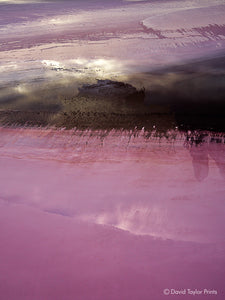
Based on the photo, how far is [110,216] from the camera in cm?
121

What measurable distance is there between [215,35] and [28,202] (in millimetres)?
3099

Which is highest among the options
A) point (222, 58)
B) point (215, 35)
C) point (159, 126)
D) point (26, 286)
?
point (215, 35)

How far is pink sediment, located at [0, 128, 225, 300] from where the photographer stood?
0.96 meters

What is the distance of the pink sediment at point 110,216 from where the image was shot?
3.16 feet

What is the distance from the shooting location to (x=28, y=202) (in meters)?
1.31

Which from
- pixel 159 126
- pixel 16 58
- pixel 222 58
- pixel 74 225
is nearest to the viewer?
pixel 74 225

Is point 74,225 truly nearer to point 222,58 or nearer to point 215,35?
point 222,58

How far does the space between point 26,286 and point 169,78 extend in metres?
2.10

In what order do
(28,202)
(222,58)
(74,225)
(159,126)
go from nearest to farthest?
(74,225) < (28,202) < (159,126) < (222,58)

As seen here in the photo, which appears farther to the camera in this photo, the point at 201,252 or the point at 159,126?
the point at 159,126

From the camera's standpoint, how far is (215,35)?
309 centimetres

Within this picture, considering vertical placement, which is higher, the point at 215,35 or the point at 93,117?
the point at 215,35

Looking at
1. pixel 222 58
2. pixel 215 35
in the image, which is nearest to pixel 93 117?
pixel 222 58

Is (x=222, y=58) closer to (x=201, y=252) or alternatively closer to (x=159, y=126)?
(x=159, y=126)
